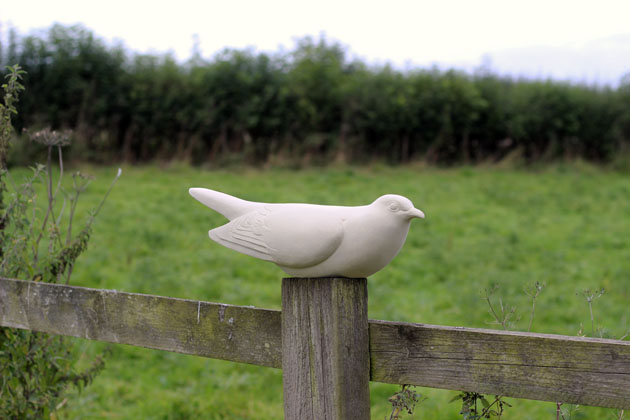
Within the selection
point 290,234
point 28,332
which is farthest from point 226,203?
point 28,332

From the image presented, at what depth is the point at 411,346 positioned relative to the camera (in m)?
1.76

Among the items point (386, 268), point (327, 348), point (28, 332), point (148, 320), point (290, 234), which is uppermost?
point (290, 234)

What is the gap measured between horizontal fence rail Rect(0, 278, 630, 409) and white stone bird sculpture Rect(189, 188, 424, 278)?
0.70 feet

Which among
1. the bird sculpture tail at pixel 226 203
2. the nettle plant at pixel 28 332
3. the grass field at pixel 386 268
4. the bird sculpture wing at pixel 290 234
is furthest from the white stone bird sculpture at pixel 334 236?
the nettle plant at pixel 28 332

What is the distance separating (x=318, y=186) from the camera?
11.3 meters

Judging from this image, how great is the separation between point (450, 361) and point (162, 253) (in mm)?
6513

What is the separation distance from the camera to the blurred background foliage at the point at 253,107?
13.4 metres

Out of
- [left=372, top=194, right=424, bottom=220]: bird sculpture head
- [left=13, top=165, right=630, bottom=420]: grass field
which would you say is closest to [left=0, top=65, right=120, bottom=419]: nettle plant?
[left=13, top=165, right=630, bottom=420]: grass field

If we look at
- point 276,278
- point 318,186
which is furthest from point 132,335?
point 318,186

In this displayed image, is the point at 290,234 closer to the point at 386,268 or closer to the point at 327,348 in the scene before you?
the point at 327,348

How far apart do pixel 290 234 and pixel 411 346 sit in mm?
487

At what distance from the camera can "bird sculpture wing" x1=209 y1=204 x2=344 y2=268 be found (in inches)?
68.7

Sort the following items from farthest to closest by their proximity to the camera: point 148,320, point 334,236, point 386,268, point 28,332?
point 386,268 → point 28,332 → point 148,320 → point 334,236

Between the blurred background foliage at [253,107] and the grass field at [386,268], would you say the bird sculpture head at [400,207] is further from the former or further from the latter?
the blurred background foliage at [253,107]
